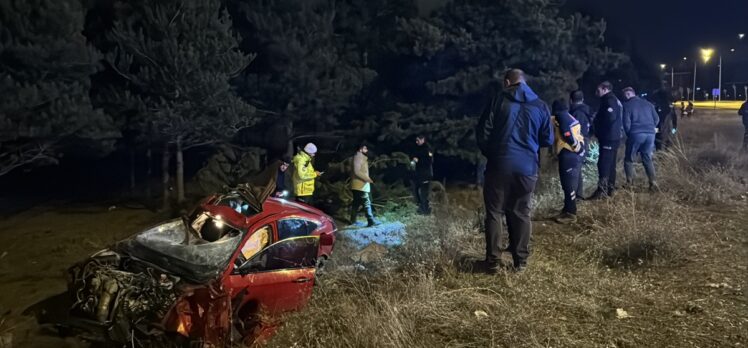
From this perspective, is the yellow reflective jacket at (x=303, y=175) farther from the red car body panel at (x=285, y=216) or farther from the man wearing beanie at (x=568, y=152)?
the man wearing beanie at (x=568, y=152)

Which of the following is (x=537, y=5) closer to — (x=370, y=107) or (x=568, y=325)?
(x=370, y=107)

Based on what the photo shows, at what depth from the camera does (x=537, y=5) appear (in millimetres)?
15914

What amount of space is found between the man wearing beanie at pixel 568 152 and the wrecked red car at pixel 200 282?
3.36 meters

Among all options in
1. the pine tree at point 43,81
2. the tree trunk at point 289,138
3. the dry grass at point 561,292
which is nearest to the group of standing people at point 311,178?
the dry grass at point 561,292

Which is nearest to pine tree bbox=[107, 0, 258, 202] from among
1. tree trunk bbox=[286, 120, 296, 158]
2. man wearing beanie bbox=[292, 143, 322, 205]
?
man wearing beanie bbox=[292, 143, 322, 205]

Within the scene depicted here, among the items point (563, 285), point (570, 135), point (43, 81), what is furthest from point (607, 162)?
point (43, 81)

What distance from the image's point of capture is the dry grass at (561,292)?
3666 millimetres

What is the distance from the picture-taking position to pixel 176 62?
37.8ft

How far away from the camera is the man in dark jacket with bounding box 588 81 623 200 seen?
25.5ft

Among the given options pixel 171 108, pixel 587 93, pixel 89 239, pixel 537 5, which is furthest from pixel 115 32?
pixel 587 93

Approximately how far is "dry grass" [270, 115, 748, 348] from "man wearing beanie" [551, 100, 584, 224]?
393 millimetres

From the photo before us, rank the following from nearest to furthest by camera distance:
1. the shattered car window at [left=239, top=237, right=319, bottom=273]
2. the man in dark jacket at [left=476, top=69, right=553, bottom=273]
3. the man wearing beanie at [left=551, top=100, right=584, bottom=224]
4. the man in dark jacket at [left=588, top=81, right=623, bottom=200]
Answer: the man in dark jacket at [left=476, top=69, right=553, bottom=273] → the shattered car window at [left=239, top=237, right=319, bottom=273] → the man wearing beanie at [left=551, top=100, right=584, bottom=224] → the man in dark jacket at [left=588, top=81, right=623, bottom=200]

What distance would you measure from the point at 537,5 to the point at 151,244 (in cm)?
1379

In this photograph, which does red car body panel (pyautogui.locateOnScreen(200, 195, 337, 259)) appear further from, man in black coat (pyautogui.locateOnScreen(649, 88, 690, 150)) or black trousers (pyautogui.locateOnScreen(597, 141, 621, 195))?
man in black coat (pyautogui.locateOnScreen(649, 88, 690, 150))
